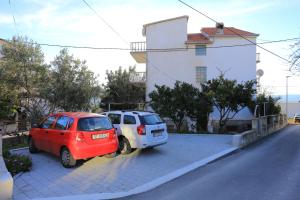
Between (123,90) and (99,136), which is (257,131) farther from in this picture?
(123,90)

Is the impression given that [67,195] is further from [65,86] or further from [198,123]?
[198,123]

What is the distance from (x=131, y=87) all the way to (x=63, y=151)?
25.3 m

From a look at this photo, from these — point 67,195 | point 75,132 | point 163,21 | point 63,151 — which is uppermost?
point 163,21

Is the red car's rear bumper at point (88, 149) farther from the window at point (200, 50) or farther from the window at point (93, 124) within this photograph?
the window at point (200, 50)

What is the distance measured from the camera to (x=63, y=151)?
9.01 meters

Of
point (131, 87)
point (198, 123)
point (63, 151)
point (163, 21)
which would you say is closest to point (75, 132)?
point (63, 151)

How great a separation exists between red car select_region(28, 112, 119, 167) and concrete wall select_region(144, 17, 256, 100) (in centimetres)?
1959

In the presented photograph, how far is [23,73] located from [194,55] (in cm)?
1655

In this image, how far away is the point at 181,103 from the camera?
19781mm

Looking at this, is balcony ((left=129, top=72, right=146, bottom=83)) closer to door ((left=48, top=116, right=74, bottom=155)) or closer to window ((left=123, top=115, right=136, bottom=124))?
window ((left=123, top=115, right=136, bottom=124))

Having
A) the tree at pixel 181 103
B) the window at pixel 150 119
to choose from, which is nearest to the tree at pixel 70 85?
the tree at pixel 181 103

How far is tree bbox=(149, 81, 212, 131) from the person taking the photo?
1977cm

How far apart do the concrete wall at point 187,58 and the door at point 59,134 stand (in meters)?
19.9

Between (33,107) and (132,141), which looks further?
(33,107)
